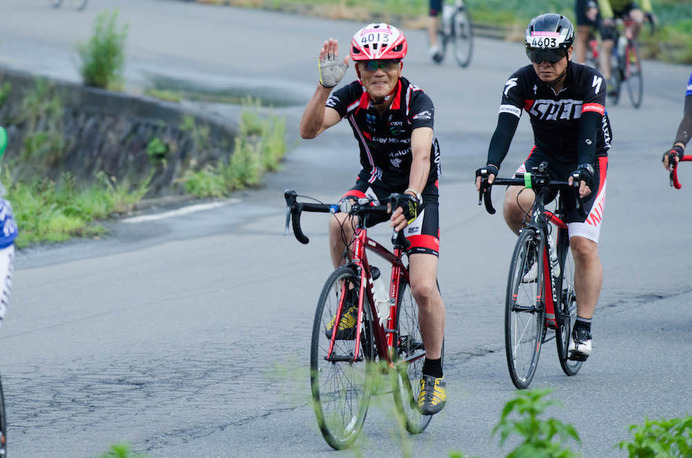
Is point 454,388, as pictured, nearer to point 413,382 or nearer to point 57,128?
point 413,382

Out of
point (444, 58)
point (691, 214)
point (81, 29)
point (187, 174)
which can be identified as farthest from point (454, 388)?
point (81, 29)

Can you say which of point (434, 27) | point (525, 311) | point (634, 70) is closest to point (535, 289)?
point (525, 311)

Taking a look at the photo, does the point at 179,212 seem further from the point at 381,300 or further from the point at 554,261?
the point at 381,300

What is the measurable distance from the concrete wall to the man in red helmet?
366 inches

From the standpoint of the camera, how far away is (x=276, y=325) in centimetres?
825

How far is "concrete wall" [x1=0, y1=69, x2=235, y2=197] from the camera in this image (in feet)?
52.9

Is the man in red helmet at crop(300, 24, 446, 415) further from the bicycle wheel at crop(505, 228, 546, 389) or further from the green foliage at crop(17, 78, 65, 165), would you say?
the green foliage at crop(17, 78, 65, 165)

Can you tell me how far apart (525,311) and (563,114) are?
1.23 m

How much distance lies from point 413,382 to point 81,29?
20.5 metres

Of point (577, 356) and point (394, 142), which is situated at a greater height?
point (394, 142)

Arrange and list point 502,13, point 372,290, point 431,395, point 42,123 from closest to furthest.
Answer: point 372,290, point 431,395, point 42,123, point 502,13

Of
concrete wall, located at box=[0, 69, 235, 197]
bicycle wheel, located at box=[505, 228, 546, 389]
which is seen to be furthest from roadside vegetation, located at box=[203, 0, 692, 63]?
bicycle wheel, located at box=[505, 228, 546, 389]

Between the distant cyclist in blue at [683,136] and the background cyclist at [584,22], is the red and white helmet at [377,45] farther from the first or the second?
the background cyclist at [584,22]

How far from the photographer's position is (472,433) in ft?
19.4
